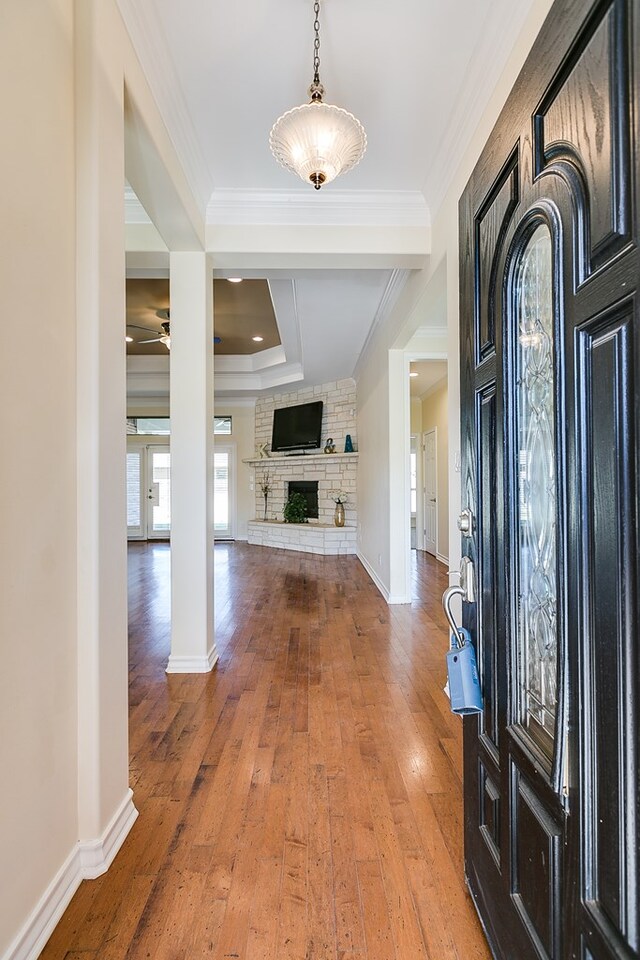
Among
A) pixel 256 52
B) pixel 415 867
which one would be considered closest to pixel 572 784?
A: pixel 415 867

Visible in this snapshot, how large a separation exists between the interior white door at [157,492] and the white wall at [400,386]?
4670 mm

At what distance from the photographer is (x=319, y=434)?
820 cm

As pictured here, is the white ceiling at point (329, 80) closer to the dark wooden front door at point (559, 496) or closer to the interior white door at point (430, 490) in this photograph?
the dark wooden front door at point (559, 496)

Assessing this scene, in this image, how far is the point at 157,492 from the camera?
33.0 ft

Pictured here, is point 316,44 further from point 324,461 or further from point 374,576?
point 324,461

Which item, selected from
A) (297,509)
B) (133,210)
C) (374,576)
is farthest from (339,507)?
(133,210)

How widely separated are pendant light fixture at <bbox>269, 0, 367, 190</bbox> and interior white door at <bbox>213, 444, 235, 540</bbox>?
26.1 feet

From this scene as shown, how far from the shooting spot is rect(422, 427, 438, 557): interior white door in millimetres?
7797

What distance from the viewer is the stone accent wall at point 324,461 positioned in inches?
311

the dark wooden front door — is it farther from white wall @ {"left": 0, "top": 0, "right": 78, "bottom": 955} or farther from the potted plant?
the potted plant

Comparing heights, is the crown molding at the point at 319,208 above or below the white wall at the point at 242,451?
above

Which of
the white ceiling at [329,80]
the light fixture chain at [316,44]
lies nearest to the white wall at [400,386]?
the white ceiling at [329,80]

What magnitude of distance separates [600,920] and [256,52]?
2.75 m

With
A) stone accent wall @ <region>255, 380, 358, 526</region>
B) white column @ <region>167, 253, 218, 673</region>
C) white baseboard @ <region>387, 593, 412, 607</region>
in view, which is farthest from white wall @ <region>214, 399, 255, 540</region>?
white column @ <region>167, 253, 218, 673</region>
